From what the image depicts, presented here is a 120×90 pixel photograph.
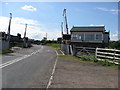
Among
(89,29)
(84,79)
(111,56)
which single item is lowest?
(84,79)

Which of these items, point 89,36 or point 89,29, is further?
point 89,29

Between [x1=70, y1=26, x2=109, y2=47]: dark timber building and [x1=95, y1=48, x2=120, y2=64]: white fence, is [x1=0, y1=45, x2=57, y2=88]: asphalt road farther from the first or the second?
[x1=70, y1=26, x2=109, y2=47]: dark timber building

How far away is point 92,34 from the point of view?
56.5m

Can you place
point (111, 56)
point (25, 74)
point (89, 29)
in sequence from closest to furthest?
point (25, 74) < point (111, 56) < point (89, 29)

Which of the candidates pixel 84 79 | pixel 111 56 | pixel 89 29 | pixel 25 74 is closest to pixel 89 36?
pixel 89 29

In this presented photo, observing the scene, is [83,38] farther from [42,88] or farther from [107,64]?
[42,88]

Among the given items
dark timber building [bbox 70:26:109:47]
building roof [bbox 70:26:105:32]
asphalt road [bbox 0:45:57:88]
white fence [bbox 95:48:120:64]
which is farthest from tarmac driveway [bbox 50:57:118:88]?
building roof [bbox 70:26:105:32]

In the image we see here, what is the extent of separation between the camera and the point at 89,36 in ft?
186

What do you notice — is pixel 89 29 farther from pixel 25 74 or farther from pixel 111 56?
pixel 25 74

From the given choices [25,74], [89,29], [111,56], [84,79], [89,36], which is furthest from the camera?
[89,29]

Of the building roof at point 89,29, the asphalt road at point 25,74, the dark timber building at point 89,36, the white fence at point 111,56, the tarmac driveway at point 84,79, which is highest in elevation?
the building roof at point 89,29

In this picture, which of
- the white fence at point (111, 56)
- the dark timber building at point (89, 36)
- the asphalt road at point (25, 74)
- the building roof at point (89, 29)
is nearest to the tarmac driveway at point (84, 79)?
the asphalt road at point (25, 74)

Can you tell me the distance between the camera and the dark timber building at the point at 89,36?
5547 cm

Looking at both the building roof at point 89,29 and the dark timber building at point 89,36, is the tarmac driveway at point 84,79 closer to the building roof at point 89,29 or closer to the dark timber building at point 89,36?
the dark timber building at point 89,36
